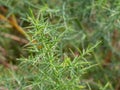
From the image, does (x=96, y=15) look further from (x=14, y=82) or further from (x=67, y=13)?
(x=14, y=82)

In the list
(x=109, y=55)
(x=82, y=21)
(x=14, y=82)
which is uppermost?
(x=82, y=21)

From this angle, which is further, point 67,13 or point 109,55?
point 109,55

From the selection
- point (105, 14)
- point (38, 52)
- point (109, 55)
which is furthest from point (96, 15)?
point (38, 52)

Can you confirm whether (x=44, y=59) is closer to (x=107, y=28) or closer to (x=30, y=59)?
(x=30, y=59)

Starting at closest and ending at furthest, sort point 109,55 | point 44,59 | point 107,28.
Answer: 1. point 44,59
2. point 107,28
3. point 109,55

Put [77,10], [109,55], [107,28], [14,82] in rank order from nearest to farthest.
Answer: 1. [14,82]
2. [107,28]
3. [77,10]
4. [109,55]

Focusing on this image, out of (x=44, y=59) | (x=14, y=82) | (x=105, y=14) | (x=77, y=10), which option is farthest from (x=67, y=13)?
Answer: (x=44, y=59)

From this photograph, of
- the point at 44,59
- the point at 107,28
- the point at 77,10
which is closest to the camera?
the point at 44,59

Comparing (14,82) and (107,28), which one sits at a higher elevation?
(107,28)

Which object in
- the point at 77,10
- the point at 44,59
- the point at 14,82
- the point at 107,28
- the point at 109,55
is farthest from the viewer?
the point at 109,55
